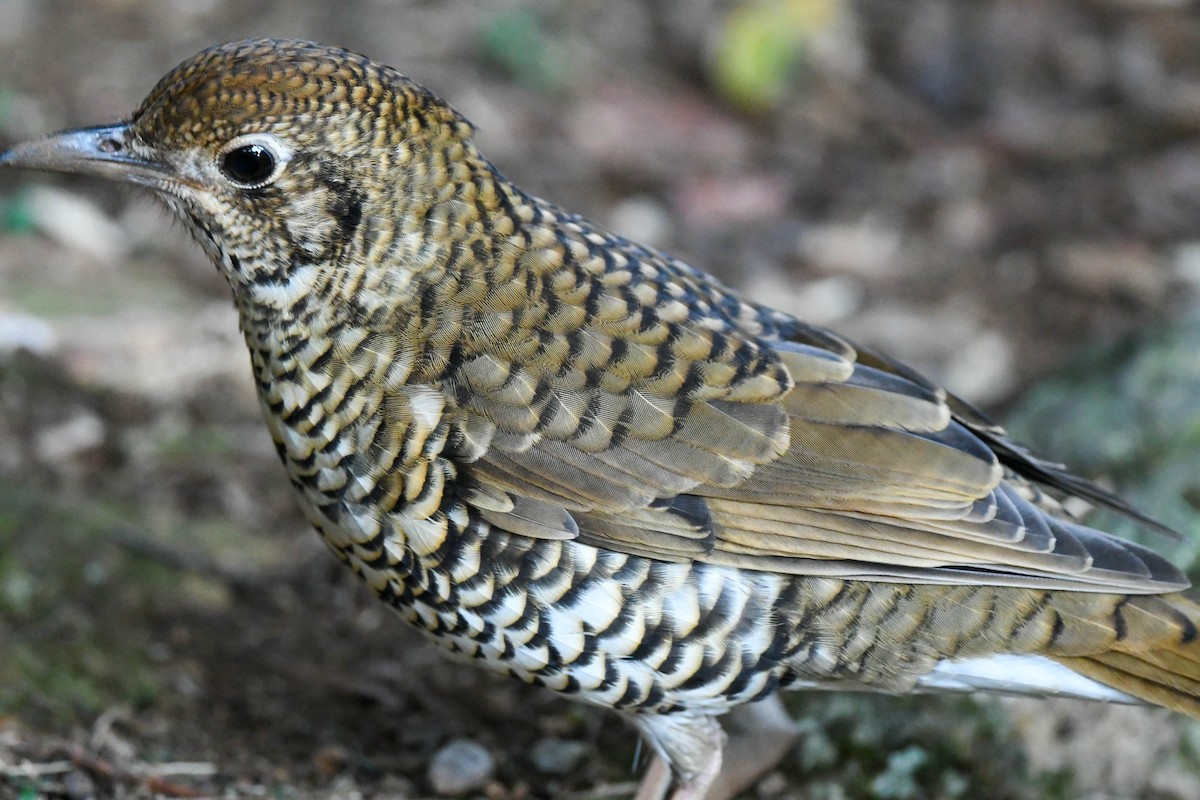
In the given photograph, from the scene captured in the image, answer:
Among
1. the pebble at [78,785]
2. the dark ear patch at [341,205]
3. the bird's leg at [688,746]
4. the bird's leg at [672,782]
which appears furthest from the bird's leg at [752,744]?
the dark ear patch at [341,205]

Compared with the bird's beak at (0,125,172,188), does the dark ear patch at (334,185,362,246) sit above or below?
above

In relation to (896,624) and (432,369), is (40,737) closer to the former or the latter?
(432,369)

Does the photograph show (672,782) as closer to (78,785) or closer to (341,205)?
(78,785)

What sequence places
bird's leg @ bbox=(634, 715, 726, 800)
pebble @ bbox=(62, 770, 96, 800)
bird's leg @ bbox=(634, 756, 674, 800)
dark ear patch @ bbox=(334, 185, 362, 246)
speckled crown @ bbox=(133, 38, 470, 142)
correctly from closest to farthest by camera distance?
speckled crown @ bbox=(133, 38, 470, 142)
dark ear patch @ bbox=(334, 185, 362, 246)
pebble @ bbox=(62, 770, 96, 800)
bird's leg @ bbox=(634, 715, 726, 800)
bird's leg @ bbox=(634, 756, 674, 800)

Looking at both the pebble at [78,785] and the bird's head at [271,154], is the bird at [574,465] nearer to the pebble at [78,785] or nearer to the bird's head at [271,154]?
the bird's head at [271,154]

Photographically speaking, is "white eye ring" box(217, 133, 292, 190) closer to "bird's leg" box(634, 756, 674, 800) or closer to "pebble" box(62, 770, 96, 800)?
"pebble" box(62, 770, 96, 800)

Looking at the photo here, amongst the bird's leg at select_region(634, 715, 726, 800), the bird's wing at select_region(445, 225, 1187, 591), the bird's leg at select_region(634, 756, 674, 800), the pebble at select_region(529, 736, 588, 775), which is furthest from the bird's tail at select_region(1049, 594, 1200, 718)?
the pebble at select_region(529, 736, 588, 775)

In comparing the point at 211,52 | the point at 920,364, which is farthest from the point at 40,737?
the point at 920,364
